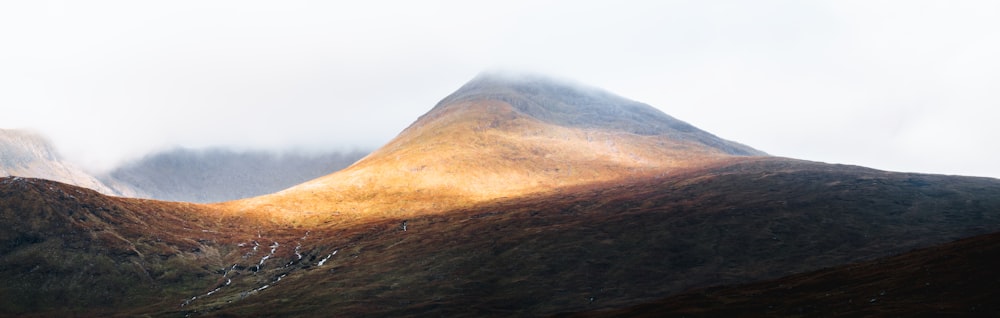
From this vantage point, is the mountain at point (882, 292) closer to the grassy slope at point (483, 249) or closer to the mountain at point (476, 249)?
the mountain at point (476, 249)

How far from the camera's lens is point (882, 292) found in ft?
213

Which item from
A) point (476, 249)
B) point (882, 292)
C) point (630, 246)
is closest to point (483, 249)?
point (476, 249)

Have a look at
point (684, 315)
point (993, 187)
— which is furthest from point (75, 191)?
point (993, 187)

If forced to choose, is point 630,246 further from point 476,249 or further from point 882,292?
point 882,292

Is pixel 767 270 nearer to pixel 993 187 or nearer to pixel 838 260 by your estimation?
pixel 838 260

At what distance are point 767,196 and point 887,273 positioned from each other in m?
101

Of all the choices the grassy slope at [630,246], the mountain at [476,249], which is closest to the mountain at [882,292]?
the mountain at [476,249]

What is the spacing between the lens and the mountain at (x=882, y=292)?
178ft

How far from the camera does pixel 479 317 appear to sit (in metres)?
106

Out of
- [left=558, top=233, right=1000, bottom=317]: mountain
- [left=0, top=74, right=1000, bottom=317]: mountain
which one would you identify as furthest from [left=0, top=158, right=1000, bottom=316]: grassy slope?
[left=558, top=233, right=1000, bottom=317]: mountain

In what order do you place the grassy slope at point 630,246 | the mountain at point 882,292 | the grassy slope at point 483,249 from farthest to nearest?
the grassy slope at point 483,249, the grassy slope at point 630,246, the mountain at point 882,292

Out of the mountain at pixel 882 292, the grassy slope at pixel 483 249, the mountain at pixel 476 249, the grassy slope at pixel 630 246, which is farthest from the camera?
the grassy slope at pixel 483 249

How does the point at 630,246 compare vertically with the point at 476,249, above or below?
above

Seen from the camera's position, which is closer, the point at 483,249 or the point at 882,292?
the point at 882,292
